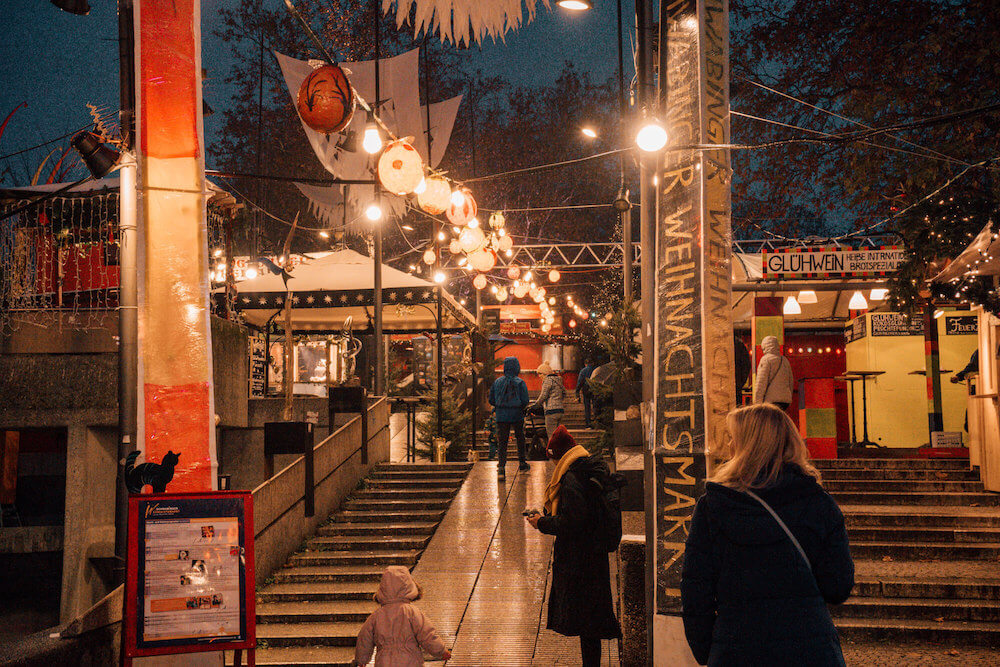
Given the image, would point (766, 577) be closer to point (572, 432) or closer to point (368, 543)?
point (368, 543)

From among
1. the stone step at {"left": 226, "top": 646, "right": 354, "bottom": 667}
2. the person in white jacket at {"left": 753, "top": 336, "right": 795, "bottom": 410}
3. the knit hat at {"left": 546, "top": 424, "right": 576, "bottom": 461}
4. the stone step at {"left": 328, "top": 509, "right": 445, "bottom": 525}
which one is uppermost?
the person in white jacket at {"left": 753, "top": 336, "right": 795, "bottom": 410}

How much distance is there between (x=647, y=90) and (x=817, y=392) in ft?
33.0

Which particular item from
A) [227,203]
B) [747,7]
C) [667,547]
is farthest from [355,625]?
[747,7]

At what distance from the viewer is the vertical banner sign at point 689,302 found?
5555mm

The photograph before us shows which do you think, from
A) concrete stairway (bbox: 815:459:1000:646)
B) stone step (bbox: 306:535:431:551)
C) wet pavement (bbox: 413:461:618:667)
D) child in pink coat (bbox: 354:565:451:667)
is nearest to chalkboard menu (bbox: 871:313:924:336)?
concrete stairway (bbox: 815:459:1000:646)

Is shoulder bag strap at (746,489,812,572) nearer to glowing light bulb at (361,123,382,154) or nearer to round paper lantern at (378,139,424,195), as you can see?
round paper lantern at (378,139,424,195)

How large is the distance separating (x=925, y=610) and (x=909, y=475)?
4.71 metres

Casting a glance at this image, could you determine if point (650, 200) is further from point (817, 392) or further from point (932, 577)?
point (817, 392)

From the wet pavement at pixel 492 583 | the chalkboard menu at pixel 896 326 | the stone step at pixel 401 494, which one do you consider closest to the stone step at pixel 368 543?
the wet pavement at pixel 492 583

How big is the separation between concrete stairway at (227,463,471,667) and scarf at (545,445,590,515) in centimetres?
259

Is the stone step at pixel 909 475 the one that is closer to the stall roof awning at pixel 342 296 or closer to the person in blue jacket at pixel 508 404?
the person in blue jacket at pixel 508 404

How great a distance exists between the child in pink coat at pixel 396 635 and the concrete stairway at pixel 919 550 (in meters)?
4.13

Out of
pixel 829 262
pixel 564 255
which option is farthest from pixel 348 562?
pixel 564 255

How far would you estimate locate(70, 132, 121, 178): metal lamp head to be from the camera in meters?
8.34
